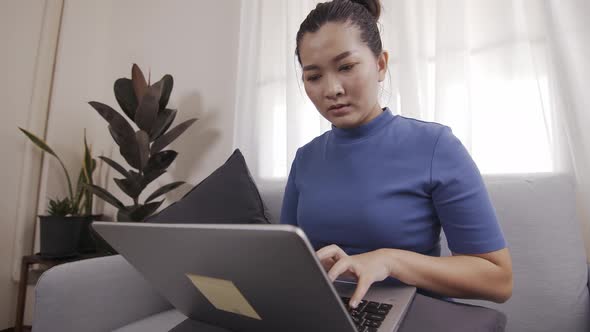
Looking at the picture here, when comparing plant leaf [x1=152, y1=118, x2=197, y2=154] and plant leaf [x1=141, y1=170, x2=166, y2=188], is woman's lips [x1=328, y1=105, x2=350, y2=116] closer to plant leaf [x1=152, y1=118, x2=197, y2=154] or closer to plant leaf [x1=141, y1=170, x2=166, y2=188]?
plant leaf [x1=152, y1=118, x2=197, y2=154]

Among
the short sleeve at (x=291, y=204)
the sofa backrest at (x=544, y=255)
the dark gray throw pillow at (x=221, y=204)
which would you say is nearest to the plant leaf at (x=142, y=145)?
the dark gray throw pillow at (x=221, y=204)

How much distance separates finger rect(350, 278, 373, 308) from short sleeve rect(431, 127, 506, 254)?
0.78ft

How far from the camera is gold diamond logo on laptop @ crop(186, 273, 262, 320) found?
39cm

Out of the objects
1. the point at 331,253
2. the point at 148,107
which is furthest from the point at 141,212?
the point at 331,253

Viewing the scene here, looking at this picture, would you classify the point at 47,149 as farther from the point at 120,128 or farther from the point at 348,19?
the point at 348,19

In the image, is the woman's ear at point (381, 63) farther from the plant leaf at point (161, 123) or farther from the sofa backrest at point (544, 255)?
the plant leaf at point (161, 123)

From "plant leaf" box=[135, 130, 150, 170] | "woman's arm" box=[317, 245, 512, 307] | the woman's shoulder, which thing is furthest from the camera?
"plant leaf" box=[135, 130, 150, 170]

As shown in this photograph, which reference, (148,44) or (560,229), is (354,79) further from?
(148,44)

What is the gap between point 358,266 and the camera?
45 cm

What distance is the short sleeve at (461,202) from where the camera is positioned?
0.55 metres

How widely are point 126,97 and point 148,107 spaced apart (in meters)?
0.24

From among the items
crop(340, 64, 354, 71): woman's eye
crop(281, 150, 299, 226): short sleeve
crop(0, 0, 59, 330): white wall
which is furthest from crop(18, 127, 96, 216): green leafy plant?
crop(340, 64, 354, 71): woman's eye

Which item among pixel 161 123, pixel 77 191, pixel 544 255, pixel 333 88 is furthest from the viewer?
pixel 77 191

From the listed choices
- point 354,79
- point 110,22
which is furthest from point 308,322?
point 110,22
